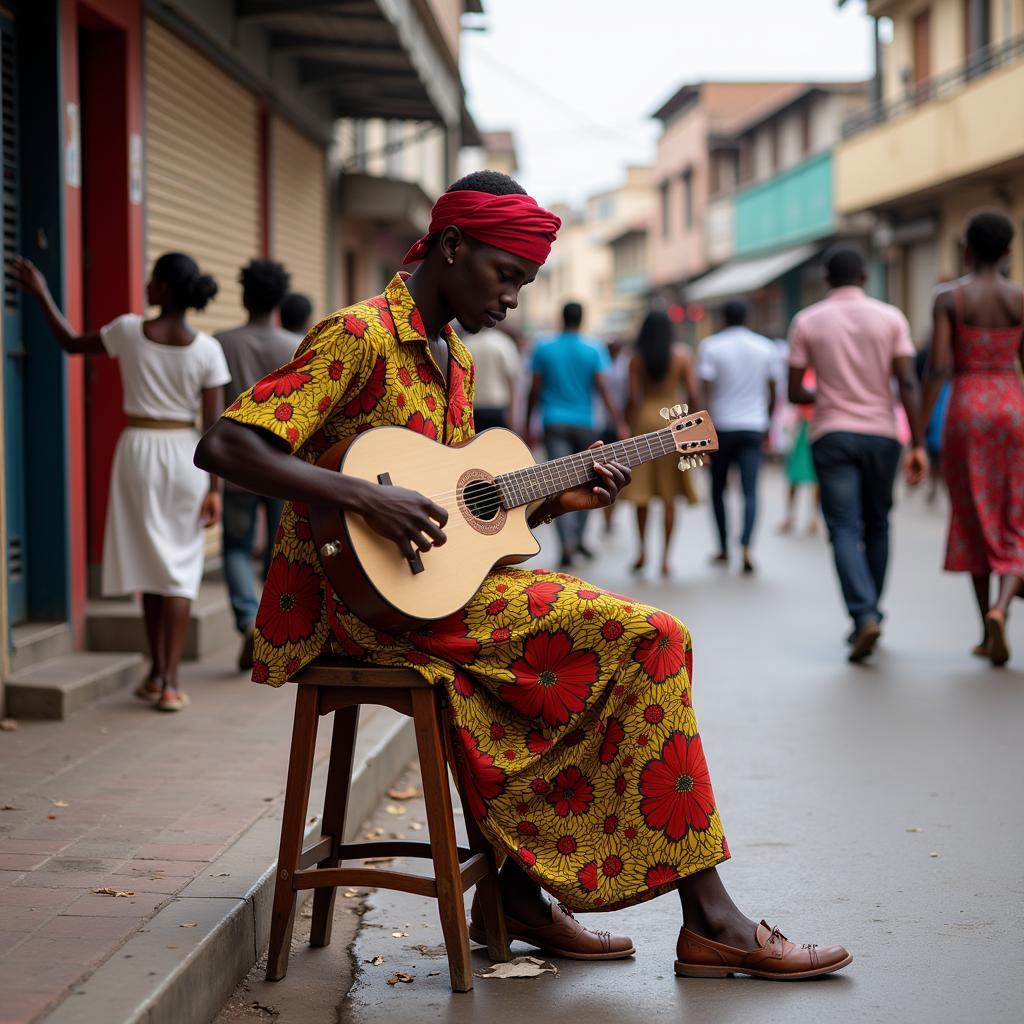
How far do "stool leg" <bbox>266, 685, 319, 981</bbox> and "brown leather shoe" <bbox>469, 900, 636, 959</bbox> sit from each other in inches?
22.1

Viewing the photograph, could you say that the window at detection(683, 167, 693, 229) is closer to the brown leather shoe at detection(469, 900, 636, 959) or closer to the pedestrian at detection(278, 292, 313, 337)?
the pedestrian at detection(278, 292, 313, 337)

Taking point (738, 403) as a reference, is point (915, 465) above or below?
below

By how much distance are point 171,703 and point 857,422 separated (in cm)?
385

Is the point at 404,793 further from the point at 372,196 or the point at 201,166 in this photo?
the point at 372,196

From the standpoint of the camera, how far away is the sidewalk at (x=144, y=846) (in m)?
3.39

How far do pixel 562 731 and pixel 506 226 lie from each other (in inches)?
46.0

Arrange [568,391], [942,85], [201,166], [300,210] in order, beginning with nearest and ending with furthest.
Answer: [201,166] → [568,391] → [300,210] → [942,85]

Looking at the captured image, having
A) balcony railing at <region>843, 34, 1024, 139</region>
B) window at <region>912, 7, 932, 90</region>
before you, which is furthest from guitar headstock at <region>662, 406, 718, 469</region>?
window at <region>912, 7, 932, 90</region>

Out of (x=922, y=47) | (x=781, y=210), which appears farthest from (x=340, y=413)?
(x=781, y=210)

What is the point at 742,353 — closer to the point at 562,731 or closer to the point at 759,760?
the point at 759,760

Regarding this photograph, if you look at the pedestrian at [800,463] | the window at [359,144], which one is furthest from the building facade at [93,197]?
the pedestrian at [800,463]

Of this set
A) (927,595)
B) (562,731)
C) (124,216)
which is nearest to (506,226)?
(562,731)

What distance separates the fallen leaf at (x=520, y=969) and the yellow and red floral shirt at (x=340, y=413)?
2.58 ft

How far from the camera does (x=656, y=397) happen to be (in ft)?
41.2
